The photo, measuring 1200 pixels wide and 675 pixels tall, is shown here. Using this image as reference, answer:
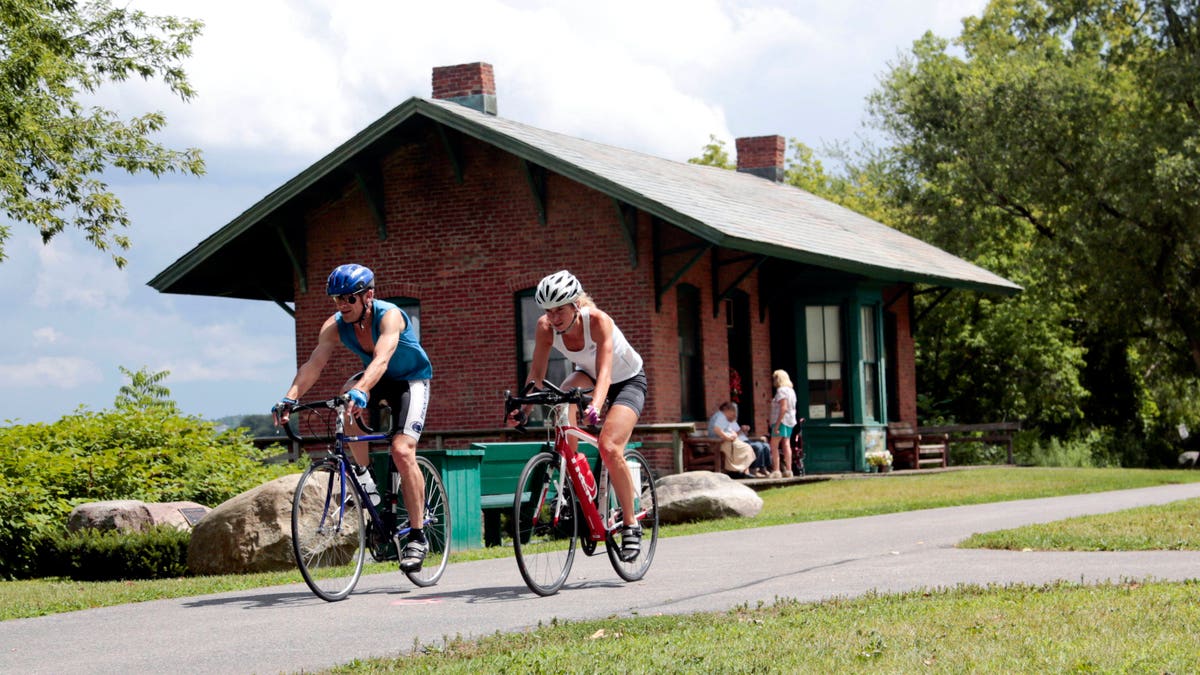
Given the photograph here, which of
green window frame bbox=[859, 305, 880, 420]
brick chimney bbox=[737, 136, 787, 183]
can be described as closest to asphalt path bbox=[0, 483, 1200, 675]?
green window frame bbox=[859, 305, 880, 420]

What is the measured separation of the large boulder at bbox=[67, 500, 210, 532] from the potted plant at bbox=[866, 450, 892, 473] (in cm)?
1435

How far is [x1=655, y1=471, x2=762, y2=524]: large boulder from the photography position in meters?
16.3

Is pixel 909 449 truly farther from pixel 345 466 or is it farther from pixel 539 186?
pixel 345 466

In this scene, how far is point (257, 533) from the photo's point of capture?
39.3 feet

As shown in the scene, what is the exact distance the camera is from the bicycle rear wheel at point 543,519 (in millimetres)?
8742

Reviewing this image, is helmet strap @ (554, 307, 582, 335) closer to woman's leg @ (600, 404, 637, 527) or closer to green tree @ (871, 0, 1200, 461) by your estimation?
woman's leg @ (600, 404, 637, 527)

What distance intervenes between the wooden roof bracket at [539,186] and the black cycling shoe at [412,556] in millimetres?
13623

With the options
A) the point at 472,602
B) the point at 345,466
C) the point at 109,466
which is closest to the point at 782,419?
the point at 109,466

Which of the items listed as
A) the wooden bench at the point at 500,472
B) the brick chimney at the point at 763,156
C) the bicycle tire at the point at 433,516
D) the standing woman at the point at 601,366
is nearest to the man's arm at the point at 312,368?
the bicycle tire at the point at 433,516

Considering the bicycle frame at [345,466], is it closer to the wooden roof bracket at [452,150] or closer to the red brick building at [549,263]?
the red brick building at [549,263]

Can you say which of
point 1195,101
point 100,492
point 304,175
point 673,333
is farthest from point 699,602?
point 1195,101

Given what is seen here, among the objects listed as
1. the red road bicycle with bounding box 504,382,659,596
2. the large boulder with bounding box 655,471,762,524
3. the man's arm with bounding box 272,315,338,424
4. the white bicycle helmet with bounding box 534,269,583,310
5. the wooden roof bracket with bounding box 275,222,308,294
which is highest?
the wooden roof bracket with bounding box 275,222,308,294

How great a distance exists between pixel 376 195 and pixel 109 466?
942 cm

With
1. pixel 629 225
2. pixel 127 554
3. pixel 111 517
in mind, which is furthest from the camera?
pixel 629 225
